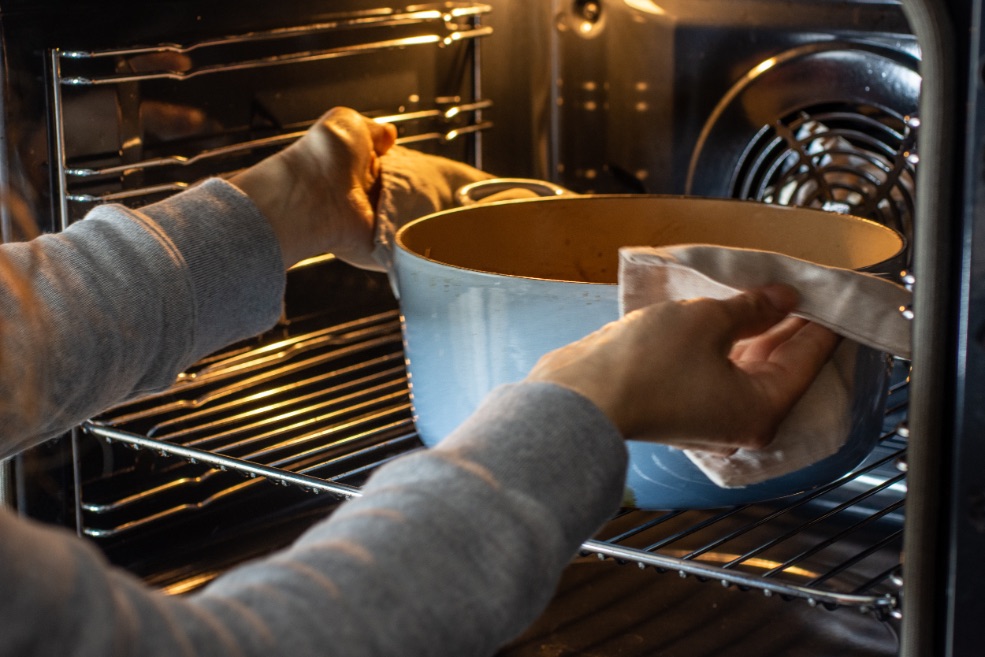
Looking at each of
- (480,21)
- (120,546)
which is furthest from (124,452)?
(480,21)

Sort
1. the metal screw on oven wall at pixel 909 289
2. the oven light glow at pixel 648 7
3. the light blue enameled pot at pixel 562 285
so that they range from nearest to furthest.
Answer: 1. the metal screw on oven wall at pixel 909 289
2. the light blue enameled pot at pixel 562 285
3. the oven light glow at pixel 648 7

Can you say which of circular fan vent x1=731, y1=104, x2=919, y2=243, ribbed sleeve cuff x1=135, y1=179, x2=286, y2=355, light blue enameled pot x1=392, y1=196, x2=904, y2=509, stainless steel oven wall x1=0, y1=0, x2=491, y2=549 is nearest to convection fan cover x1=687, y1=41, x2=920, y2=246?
circular fan vent x1=731, y1=104, x2=919, y2=243

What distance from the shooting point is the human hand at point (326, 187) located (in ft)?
2.47

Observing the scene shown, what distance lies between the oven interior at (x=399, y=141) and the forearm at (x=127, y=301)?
85mm

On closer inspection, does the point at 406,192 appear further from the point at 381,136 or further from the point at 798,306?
the point at 798,306

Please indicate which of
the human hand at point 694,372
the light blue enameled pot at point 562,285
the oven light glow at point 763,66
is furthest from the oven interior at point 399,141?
the human hand at point 694,372

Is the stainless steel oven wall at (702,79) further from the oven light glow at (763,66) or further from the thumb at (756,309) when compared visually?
the thumb at (756,309)

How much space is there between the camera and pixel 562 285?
585 millimetres

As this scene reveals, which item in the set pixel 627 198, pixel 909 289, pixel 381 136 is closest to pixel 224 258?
pixel 381 136

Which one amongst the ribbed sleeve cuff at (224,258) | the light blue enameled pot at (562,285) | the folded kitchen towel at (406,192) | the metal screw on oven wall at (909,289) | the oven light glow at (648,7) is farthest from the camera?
the oven light glow at (648,7)

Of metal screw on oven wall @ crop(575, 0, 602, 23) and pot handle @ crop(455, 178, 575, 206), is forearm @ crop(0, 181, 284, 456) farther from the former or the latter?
metal screw on oven wall @ crop(575, 0, 602, 23)

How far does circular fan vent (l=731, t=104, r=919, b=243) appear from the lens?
83 cm

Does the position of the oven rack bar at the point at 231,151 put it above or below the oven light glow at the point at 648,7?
below

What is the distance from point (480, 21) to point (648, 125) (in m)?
0.16
